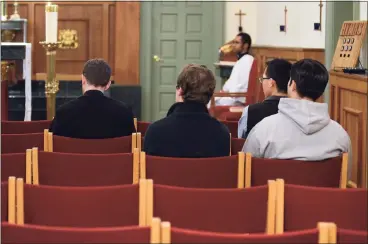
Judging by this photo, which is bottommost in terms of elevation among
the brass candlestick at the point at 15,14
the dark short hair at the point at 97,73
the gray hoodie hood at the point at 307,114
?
the gray hoodie hood at the point at 307,114

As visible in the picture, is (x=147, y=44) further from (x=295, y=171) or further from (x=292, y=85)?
(x=295, y=171)

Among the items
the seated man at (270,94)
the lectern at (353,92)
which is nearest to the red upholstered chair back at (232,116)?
the lectern at (353,92)

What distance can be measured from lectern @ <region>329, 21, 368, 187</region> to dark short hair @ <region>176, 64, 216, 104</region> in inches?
85.8

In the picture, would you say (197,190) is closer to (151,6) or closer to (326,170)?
(326,170)

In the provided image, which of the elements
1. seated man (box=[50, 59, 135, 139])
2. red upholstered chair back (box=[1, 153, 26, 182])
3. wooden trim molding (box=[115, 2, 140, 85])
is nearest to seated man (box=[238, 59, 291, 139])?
seated man (box=[50, 59, 135, 139])

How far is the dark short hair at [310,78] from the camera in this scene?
4.12m

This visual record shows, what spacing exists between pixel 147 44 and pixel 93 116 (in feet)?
23.5

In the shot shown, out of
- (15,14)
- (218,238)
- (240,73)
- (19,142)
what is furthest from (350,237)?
(15,14)

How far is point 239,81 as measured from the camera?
950cm

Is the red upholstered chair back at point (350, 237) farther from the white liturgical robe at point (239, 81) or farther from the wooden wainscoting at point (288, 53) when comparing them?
the white liturgical robe at point (239, 81)

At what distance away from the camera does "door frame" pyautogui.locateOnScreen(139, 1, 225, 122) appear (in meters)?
12.0

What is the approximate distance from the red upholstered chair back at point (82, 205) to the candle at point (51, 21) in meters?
4.93

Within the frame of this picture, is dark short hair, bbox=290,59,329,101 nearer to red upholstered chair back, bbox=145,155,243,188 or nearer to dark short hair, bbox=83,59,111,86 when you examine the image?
red upholstered chair back, bbox=145,155,243,188

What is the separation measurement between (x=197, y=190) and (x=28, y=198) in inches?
23.6
